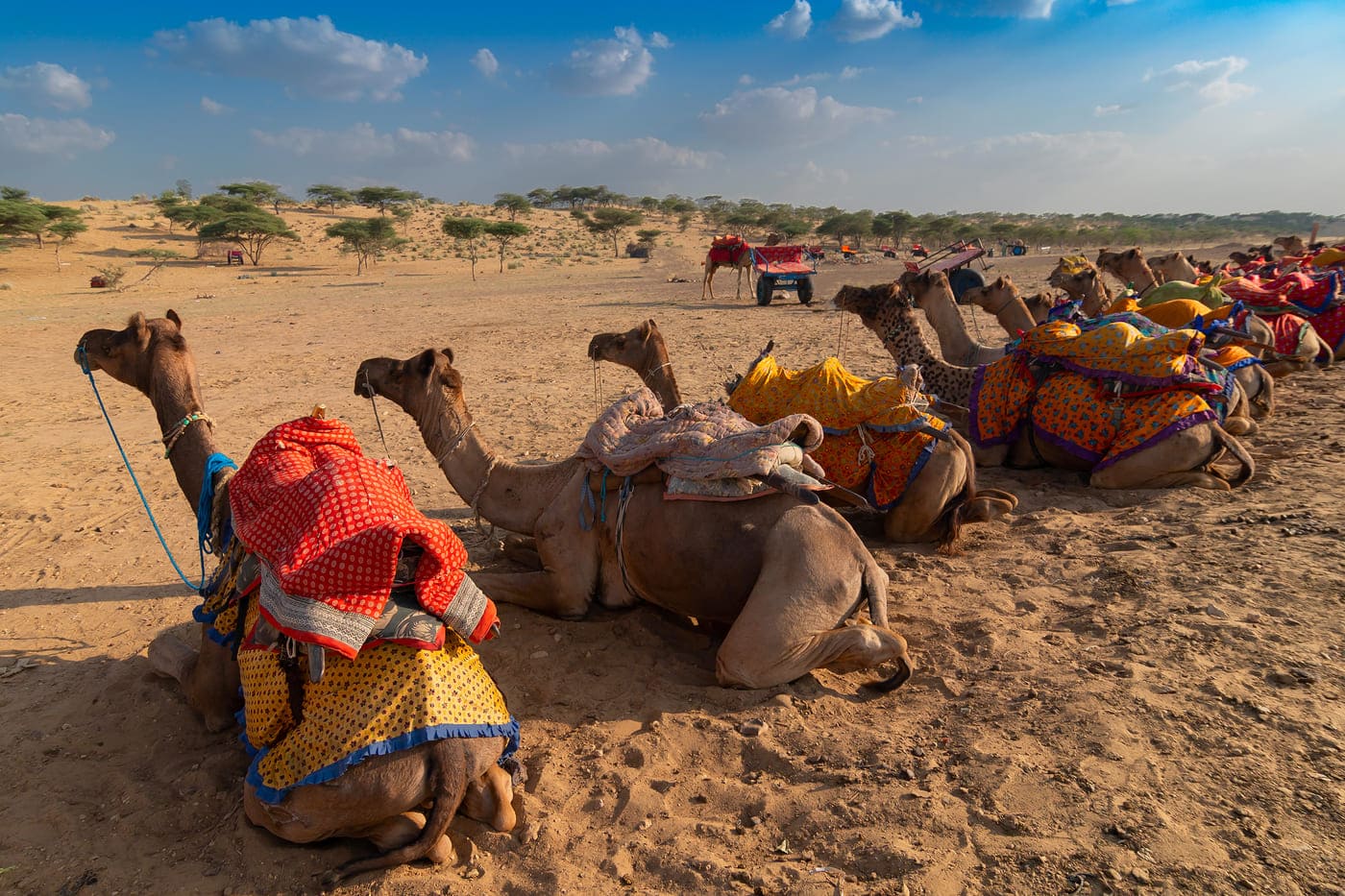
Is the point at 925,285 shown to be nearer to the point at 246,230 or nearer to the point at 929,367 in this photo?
the point at 929,367

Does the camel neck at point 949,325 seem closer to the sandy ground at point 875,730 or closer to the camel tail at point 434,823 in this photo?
the sandy ground at point 875,730

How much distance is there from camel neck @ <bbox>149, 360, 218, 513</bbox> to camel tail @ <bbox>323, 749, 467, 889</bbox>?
7.04 ft

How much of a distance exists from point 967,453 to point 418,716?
14.1 ft

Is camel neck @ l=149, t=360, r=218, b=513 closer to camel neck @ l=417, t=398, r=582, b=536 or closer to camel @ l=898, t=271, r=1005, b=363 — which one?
camel neck @ l=417, t=398, r=582, b=536

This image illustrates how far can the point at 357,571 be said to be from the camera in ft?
8.51

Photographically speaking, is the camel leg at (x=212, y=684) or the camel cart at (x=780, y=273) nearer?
the camel leg at (x=212, y=684)

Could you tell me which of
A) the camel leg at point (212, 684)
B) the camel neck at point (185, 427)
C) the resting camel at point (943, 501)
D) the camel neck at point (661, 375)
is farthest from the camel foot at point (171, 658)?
the resting camel at point (943, 501)

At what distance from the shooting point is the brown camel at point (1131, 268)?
508 inches

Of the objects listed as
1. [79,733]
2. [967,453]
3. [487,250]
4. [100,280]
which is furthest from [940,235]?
[79,733]

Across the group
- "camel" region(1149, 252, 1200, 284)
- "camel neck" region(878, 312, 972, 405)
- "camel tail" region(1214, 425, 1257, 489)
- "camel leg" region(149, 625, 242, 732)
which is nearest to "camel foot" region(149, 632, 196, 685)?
"camel leg" region(149, 625, 242, 732)

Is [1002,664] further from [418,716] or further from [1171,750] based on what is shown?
[418,716]

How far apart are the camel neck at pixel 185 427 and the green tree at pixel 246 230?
40129 mm

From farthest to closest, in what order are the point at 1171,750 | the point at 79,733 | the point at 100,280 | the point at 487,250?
1. the point at 487,250
2. the point at 100,280
3. the point at 79,733
4. the point at 1171,750

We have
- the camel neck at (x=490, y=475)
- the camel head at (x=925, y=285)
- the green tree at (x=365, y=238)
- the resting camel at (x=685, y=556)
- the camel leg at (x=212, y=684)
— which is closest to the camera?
the camel leg at (x=212, y=684)
